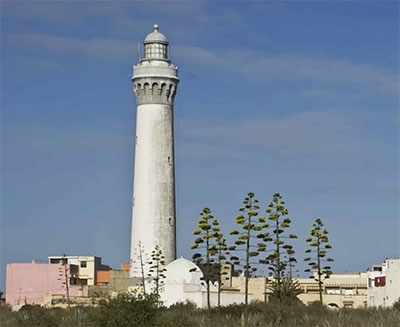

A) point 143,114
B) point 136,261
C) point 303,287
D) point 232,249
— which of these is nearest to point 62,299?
point 136,261

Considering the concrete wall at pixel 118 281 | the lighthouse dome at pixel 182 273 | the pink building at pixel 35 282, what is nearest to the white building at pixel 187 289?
the lighthouse dome at pixel 182 273

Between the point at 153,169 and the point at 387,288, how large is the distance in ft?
49.9

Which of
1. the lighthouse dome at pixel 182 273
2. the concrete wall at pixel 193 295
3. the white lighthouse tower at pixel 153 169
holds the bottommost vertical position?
the concrete wall at pixel 193 295

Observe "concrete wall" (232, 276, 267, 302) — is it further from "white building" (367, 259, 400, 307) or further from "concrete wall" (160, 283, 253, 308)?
"concrete wall" (160, 283, 253, 308)

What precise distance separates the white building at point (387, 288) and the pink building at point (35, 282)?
70.5ft

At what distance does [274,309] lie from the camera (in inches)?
1967

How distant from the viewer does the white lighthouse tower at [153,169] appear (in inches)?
2511

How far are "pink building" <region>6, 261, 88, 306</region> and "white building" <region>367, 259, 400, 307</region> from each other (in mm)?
21485

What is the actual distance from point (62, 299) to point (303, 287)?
20.6 meters

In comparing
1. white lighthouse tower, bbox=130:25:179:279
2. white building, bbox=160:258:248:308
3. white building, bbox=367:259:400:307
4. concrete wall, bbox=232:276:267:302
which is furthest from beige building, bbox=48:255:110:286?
white building, bbox=367:259:400:307

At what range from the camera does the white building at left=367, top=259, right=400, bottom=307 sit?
62688 millimetres

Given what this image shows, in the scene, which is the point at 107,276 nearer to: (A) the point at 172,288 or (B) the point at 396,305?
(A) the point at 172,288

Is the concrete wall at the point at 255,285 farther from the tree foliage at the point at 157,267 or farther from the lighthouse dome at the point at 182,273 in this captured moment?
the lighthouse dome at the point at 182,273

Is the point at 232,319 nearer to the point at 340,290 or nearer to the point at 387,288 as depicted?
the point at 387,288
